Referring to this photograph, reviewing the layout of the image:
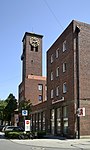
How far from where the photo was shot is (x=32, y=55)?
8025 centimetres

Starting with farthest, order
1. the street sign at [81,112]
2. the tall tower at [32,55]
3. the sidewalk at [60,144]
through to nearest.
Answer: the tall tower at [32,55] → the street sign at [81,112] → the sidewalk at [60,144]

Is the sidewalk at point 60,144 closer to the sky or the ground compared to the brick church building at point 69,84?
closer to the ground

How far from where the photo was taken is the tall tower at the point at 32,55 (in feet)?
260

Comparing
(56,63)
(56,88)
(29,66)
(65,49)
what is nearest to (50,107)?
(56,88)

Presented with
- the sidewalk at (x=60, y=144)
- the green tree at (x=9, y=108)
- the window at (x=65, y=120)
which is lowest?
the sidewalk at (x=60, y=144)

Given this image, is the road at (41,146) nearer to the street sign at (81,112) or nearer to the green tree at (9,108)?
the street sign at (81,112)

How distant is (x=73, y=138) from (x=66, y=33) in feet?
44.7

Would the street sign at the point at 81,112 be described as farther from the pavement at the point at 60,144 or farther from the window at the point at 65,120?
the window at the point at 65,120

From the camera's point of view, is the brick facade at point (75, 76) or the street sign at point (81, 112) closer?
the street sign at point (81, 112)

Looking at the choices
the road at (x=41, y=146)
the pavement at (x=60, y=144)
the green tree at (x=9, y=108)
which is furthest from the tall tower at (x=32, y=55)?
the road at (x=41, y=146)

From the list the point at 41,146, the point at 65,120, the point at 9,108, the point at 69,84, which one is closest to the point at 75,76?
the point at 69,84

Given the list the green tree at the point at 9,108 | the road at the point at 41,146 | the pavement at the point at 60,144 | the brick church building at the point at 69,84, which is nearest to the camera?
the road at the point at 41,146

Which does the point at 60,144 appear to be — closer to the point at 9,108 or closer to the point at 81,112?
the point at 81,112

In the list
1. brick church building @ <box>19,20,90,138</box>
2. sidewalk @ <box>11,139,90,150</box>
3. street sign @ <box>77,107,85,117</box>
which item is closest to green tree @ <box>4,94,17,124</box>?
brick church building @ <box>19,20,90,138</box>
